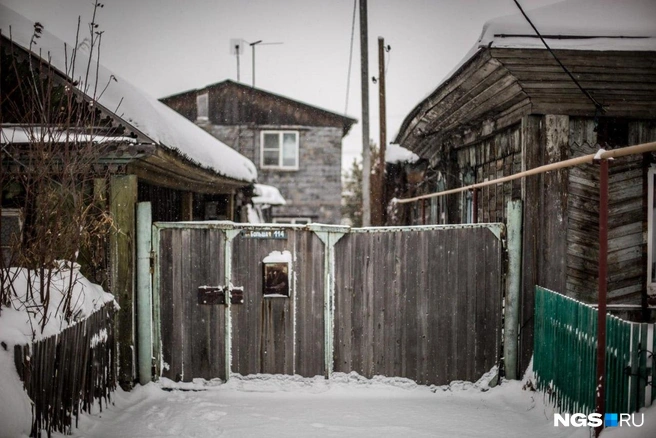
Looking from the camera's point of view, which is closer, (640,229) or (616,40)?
(616,40)

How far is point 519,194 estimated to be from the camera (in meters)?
5.95

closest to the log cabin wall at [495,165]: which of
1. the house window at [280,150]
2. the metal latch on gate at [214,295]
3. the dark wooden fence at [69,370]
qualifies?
the metal latch on gate at [214,295]

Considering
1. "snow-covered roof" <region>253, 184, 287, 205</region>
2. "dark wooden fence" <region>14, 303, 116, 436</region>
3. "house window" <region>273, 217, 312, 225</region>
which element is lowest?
"dark wooden fence" <region>14, 303, 116, 436</region>

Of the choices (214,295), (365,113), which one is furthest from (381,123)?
(214,295)

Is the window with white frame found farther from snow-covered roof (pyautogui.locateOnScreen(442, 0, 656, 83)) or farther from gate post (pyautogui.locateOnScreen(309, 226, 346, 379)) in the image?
snow-covered roof (pyautogui.locateOnScreen(442, 0, 656, 83))

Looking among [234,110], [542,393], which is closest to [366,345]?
[542,393]

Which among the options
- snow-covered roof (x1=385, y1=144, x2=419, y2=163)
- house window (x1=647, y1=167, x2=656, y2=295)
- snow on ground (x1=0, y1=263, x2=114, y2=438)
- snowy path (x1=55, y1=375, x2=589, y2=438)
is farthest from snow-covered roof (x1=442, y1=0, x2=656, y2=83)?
snow-covered roof (x1=385, y1=144, x2=419, y2=163)

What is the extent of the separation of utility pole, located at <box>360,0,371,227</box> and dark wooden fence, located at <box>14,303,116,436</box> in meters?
7.99

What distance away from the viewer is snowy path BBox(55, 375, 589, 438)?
447 centimetres

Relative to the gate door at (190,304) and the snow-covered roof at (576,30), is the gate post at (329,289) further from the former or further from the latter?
the snow-covered roof at (576,30)

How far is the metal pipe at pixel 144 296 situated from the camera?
5.52 metres

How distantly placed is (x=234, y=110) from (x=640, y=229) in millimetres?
15898

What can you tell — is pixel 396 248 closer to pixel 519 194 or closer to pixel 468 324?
pixel 468 324

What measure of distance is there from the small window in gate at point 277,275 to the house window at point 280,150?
13.5 metres
